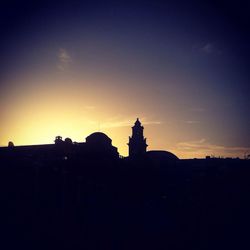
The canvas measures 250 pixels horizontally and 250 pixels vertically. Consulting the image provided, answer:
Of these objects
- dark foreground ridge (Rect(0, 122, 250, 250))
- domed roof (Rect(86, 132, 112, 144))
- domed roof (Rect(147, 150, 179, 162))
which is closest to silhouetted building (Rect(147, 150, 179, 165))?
domed roof (Rect(147, 150, 179, 162))

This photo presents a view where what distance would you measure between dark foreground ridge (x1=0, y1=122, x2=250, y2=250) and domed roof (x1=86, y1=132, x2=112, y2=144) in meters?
0.20

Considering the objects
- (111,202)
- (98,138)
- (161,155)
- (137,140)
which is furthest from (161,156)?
(111,202)

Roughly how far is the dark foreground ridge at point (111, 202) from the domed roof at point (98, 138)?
0.67 ft

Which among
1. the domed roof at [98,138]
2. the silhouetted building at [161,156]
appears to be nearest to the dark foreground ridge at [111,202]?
the domed roof at [98,138]

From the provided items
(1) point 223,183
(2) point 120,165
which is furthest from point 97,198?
(1) point 223,183

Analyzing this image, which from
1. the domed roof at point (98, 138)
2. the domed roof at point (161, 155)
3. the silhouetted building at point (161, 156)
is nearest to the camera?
the domed roof at point (98, 138)

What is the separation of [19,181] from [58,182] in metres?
3.45

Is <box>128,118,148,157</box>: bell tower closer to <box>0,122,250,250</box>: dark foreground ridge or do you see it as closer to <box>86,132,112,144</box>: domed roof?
<box>86,132,112,144</box>: domed roof

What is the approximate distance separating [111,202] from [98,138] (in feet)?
46.3

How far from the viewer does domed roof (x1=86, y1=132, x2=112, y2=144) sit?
44.6 meters

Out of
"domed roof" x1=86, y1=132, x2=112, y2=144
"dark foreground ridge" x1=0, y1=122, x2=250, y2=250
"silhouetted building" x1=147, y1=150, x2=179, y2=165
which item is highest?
"domed roof" x1=86, y1=132, x2=112, y2=144

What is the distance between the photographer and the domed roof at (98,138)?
146 feet

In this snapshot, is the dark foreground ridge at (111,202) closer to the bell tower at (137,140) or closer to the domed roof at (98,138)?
the domed roof at (98,138)

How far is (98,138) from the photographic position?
44969 mm
